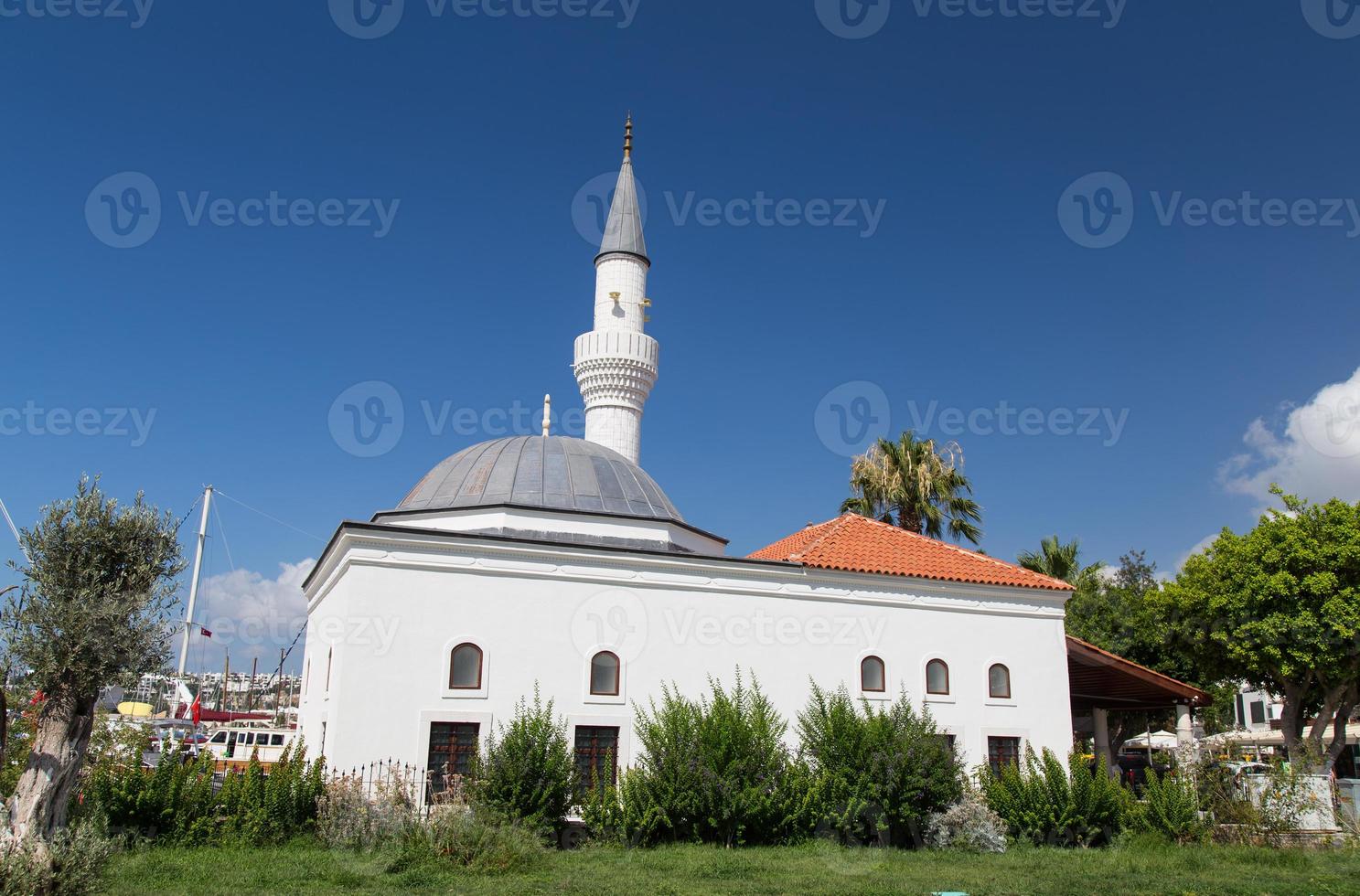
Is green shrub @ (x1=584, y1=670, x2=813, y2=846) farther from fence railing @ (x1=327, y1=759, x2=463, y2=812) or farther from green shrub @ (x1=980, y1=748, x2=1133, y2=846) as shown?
green shrub @ (x1=980, y1=748, x2=1133, y2=846)

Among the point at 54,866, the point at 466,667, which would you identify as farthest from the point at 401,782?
the point at 54,866

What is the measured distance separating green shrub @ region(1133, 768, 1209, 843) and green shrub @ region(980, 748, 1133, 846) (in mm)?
354

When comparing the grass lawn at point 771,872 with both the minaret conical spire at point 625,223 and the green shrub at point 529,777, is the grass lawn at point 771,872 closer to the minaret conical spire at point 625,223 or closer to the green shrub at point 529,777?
the green shrub at point 529,777

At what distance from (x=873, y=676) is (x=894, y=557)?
7.81ft

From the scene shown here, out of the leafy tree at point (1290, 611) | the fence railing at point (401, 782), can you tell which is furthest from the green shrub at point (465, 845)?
the leafy tree at point (1290, 611)

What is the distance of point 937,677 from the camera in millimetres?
17781

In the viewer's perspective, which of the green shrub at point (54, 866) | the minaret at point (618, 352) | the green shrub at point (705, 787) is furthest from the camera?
the minaret at point (618, 352)

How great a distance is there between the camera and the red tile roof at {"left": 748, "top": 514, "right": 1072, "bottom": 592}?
1800cm

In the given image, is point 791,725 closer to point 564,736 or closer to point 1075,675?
point 564,736

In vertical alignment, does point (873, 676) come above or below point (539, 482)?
below

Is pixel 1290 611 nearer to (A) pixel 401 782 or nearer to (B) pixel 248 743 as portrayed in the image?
(A) pixel 401 782

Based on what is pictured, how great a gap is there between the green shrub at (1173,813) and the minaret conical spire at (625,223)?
1632 cm

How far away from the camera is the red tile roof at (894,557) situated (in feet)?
59.1

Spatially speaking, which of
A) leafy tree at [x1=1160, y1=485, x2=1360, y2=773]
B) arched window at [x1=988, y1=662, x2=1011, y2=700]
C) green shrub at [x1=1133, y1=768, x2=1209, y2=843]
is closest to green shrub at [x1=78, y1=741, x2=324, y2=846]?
arched window at [x1=988, y1=662, x2=1011, y2=700]
